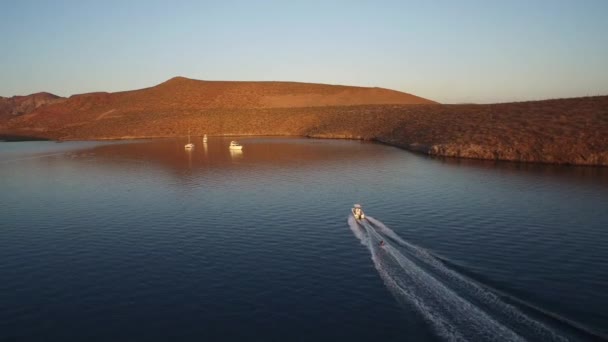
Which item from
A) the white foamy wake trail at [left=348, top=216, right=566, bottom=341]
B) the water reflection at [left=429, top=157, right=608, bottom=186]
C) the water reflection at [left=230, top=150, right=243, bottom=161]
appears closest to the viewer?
the white foamy wake trail at [left=348, top=216, right=566, bottom=341]

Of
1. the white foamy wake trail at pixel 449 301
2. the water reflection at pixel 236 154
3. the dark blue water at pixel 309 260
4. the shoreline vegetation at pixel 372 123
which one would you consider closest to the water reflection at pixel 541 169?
the dark blue water at pixel 309 260

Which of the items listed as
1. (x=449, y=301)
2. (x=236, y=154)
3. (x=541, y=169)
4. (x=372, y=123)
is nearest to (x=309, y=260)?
(x=449, y=301)

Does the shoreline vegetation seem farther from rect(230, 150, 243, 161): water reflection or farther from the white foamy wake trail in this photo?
the white foamy wake trail

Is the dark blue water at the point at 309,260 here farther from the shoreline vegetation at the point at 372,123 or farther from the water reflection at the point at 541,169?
the shoreline vegetation at the point at 372,123

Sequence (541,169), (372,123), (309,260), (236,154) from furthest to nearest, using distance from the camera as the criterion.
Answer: (372,123)
(236,154)
(541,169)
(309,260)

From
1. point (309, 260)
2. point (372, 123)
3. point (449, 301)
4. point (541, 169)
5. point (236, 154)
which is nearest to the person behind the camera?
point (449, 301)

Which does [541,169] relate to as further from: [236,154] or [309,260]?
[236,154]

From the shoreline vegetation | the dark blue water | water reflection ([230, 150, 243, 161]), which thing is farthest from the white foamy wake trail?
water reflection ([230, 150, 243, 161])
